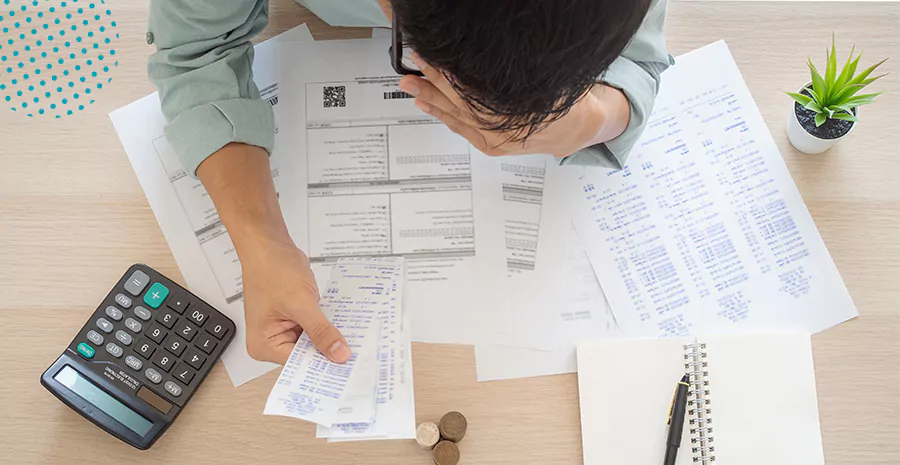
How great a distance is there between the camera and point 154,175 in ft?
2.61

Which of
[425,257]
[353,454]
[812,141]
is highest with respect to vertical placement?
[812,141]

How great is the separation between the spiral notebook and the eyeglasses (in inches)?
14.3

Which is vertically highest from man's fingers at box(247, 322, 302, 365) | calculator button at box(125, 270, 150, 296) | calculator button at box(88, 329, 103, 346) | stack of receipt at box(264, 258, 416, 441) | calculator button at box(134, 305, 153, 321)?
stack of receipt at box(264, 258, 416, 441)

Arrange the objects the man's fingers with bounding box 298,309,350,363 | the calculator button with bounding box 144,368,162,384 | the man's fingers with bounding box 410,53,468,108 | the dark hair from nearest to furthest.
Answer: the dark hair < the man's fingers with bounding box 410,53,468,108 < the man's fingers with bounding box 298,309,350,363 < the calculator button with bounding box 144,368,162,384

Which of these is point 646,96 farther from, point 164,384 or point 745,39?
point 164,384

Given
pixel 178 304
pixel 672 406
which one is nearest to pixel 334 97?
pixel 178 304

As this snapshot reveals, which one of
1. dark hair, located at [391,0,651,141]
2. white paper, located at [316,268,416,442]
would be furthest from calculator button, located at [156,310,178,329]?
dark hair, located at [391,0,651,141]

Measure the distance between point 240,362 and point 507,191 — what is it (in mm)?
358

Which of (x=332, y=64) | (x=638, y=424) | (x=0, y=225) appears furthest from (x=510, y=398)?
(x=0, y=225)

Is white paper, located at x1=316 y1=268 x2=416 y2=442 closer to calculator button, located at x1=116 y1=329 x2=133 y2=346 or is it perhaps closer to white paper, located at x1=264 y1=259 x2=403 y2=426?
white paper, located at x1=264 y1=259 x2=403 y2=426

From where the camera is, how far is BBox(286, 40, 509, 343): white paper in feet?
2.51

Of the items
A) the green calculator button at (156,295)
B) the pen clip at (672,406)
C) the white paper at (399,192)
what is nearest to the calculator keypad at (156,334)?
the green calculator button at (156,295)

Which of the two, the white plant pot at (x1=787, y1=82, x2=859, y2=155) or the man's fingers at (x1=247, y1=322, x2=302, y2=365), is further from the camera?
the white plant pot at (x1=787, y1=82, x2=859, y2=155)

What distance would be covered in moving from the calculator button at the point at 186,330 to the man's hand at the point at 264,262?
0.08 m
